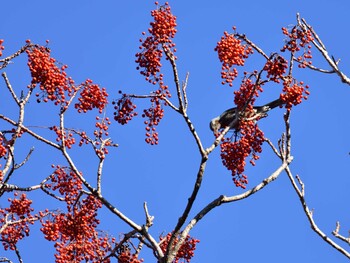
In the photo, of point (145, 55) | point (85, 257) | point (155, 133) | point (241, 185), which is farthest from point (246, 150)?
point (85, 257)

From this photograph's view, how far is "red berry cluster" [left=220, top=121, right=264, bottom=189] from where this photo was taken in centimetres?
834

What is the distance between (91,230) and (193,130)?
6.20ft

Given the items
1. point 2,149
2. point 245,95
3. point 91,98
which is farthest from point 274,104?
point 2,149

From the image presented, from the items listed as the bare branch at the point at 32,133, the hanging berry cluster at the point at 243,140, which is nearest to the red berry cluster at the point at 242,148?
the hanging berry cluster at the point at 243,140

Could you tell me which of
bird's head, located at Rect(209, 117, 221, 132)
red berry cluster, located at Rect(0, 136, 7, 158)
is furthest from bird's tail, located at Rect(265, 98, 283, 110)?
red berry cluster, located at Rect(0, 136, 7, 158)

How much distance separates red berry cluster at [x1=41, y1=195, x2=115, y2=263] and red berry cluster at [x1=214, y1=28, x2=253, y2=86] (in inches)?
91.7

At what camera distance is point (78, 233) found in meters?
8.24

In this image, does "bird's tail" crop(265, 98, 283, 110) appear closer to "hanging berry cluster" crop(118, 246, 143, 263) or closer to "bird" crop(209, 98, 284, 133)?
"bird" crop(209, 98, 284, 133)

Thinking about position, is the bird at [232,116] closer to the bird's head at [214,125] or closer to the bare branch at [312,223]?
the bird's head at [214,125]

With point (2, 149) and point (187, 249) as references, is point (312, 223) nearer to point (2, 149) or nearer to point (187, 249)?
point (187, 249)

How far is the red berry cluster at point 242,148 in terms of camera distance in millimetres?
8336

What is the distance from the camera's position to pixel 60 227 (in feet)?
27.3

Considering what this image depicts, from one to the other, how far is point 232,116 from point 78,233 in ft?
8.33

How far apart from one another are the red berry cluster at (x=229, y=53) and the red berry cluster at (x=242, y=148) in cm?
68
